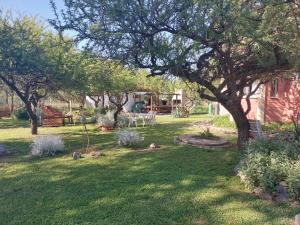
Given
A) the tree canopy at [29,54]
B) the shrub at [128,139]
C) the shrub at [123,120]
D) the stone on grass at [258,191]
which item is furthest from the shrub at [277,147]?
the shrub at [123,120]

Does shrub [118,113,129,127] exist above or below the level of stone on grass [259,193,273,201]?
above

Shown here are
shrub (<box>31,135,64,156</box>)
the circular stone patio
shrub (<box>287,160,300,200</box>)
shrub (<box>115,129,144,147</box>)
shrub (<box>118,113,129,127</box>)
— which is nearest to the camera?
shrub (<box>287,160,300,200</box>)

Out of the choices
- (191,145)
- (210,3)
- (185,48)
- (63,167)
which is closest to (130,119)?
(191,145)

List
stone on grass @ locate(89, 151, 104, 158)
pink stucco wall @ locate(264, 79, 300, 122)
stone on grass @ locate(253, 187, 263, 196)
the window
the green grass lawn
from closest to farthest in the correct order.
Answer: the green grass lawn < stone on grass @ locate(253, 187, 263, 196) < stone on grass @ locate(89, 151, 104, 158) < pink stucco wall @ locate(264, 79, 300, 122) < the window

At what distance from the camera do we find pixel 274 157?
5840 mm

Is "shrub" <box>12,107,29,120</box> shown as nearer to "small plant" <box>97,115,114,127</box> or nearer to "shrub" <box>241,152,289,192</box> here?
"small plant" <box>97,115,114,127</box>

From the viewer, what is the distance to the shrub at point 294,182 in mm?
4996

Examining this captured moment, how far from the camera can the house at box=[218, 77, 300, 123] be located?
14.6 m

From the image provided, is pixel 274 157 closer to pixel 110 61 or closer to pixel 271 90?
pixel 110 61

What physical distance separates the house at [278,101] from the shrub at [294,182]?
32.5ft

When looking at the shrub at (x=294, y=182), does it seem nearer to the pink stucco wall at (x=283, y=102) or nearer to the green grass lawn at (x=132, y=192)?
the green grass lawn at (x=132, y=192)

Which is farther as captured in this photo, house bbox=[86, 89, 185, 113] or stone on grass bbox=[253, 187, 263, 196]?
house bbox=[86, 89, 185, 113]

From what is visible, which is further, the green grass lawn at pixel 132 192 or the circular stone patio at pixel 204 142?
the circular stone patio at pixel 204 142

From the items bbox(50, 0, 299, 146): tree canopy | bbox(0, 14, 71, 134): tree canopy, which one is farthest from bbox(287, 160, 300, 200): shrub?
bbox(0, 14, 71, 134): tree canopy
